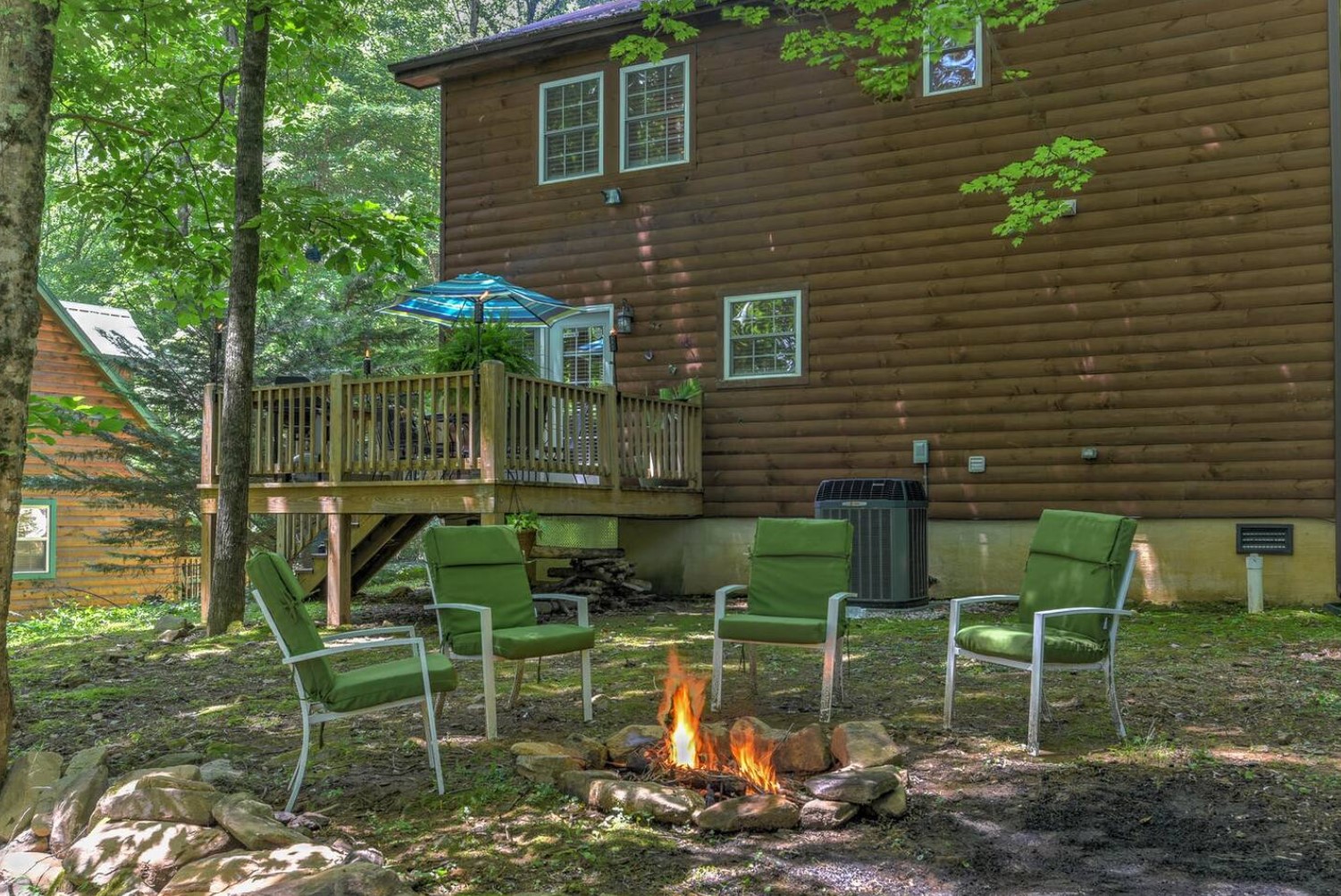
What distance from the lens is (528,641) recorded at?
532 cm

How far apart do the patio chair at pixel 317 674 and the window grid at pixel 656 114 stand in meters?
8.49

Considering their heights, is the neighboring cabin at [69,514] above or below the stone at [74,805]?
above

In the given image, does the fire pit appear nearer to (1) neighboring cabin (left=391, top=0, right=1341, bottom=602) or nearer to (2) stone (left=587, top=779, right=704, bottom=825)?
(2) stone (left=587, top=779, right=704, bottom=825)

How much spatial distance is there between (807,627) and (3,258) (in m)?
4.01

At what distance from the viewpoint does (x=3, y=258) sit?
4.42 m

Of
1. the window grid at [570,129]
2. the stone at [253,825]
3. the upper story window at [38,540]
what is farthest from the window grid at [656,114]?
the upper story window at [38,540]

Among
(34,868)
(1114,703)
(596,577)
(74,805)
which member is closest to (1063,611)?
(1114,703)

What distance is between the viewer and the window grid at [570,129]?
12.5 m

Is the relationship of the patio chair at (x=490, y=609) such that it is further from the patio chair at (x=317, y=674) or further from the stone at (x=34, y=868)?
the stone at (x=34, y=868)

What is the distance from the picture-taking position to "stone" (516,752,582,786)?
173 inches

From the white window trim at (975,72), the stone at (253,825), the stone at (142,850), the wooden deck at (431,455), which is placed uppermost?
the white window trim at (975,72)

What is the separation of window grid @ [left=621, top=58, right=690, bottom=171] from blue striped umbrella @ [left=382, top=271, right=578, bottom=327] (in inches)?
100

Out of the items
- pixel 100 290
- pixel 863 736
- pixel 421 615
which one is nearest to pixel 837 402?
pixel 421 615

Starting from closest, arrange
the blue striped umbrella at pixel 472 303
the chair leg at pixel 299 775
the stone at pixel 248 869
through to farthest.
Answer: the stone at pixel 248 869
the chair leg at pixel 299 775
the blue striped umbrella at pixel 472 303
